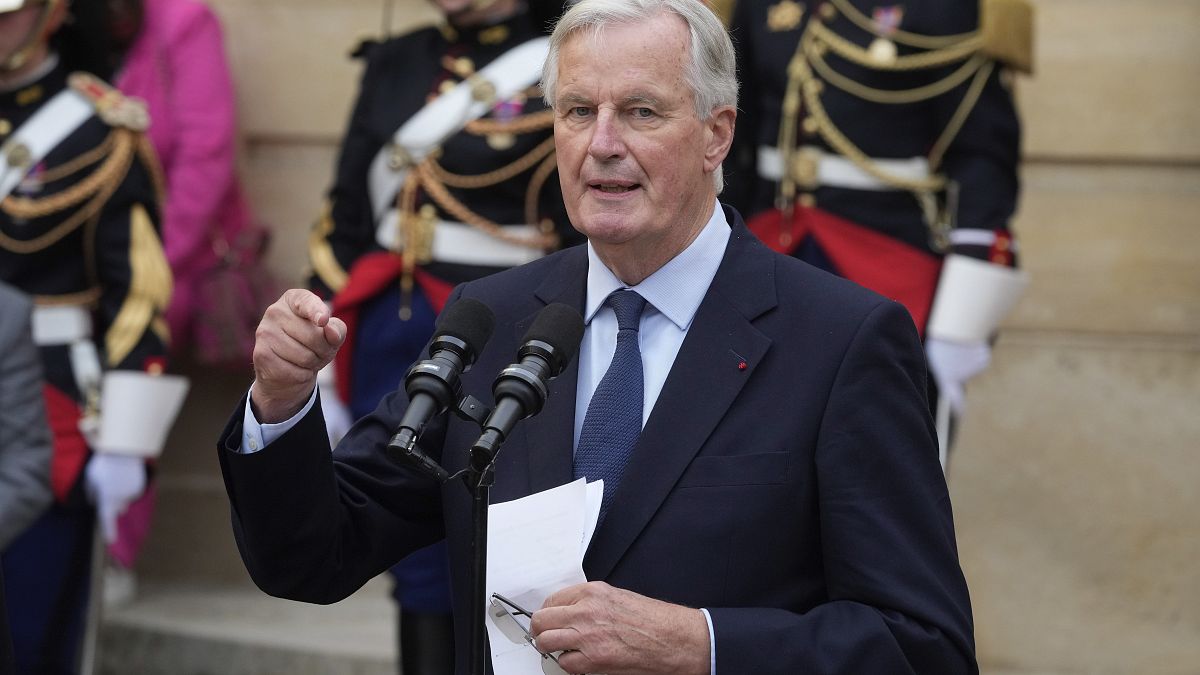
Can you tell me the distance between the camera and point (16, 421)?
456 centimetres

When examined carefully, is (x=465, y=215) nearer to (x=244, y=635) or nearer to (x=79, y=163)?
(x=79, y=163)

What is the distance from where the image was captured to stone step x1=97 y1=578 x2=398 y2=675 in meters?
5.61

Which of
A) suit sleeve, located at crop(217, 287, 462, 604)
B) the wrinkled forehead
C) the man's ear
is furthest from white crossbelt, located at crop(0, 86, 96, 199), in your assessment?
the man's ear

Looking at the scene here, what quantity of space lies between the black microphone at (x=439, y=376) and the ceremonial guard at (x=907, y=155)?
2.22 m

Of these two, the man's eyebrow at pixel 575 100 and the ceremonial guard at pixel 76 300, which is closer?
the man's eyebrow at pixel 575 100

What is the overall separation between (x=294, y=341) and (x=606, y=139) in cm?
54

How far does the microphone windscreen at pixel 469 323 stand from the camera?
2.38 m

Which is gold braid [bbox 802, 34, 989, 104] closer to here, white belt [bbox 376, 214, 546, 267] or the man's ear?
white belt [bbox 376, 214, 546, 267]

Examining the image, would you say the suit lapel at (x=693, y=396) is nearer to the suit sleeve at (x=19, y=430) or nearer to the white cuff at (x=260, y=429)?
the white cuff at (x=260, y=429)

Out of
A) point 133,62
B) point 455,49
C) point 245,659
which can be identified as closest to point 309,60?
point 133,62

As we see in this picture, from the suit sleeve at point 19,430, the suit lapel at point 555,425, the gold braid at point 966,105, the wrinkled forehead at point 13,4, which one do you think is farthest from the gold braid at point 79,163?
the suit lapel at point 555,425

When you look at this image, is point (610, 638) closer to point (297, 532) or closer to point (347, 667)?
point (297, 532)

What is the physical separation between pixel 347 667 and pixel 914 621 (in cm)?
Result: 331

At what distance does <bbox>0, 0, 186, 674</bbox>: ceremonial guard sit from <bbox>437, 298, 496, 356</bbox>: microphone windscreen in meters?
2.83
